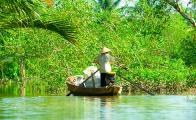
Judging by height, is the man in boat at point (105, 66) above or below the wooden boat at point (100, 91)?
above

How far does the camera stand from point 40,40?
2850cm

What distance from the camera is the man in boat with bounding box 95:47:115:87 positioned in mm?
20703

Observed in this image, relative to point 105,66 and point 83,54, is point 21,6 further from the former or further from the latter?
point 83,54

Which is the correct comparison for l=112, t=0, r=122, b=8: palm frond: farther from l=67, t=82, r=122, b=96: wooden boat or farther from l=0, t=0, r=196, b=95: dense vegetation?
l=67, t=82, r=122, b=96: wooden boat

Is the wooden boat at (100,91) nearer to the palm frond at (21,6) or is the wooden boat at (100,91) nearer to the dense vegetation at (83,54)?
the dense vegetation at (83,54)

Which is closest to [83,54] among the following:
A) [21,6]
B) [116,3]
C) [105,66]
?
[105,66]

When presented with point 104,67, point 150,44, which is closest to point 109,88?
point 104,67

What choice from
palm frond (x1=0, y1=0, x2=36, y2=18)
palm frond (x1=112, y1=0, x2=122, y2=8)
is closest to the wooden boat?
palm frond (x1=0, y1=0, x2=36, y2=18)

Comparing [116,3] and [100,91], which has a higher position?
[116,3]

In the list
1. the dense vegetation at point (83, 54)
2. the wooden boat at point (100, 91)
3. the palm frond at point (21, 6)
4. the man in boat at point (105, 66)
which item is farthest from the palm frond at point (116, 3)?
the palm frond at point (21, 6)

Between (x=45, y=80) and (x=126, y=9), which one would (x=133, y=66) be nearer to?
(x=45, y=80)

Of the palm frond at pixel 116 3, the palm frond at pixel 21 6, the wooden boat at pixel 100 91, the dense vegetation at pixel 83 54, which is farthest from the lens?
the palm frond at pixel 116 3

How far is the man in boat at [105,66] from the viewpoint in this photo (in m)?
20.7

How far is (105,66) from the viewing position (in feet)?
67.9
